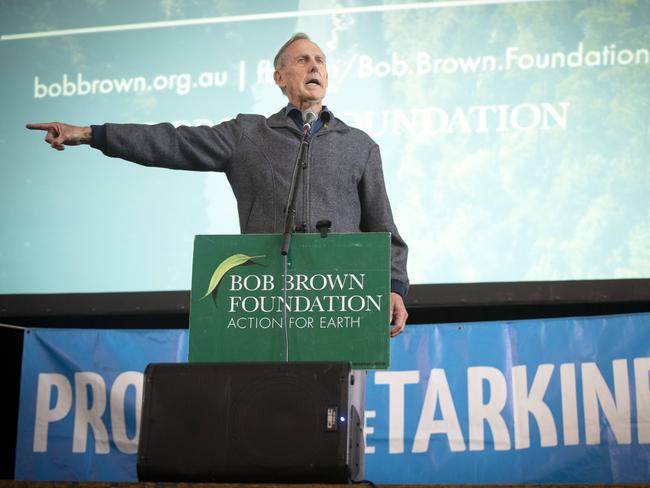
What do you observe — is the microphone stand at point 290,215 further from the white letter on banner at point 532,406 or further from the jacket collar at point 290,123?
the white letter on banner at point 532,406

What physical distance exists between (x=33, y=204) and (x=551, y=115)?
6.63 ft

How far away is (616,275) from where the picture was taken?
3.54 metres

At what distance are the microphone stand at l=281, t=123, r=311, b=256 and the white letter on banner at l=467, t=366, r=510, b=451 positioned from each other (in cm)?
141

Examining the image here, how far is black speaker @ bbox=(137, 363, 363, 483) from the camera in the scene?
6.10 ft

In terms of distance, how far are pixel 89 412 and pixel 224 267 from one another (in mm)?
1777

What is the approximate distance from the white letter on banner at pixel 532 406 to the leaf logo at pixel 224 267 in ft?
5.27

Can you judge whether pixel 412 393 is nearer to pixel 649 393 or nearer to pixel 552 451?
pixel 552 451

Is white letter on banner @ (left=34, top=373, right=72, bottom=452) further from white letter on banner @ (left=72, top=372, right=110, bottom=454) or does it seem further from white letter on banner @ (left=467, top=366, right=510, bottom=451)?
white letter on banner @ (left=467, top=366, right=510, bottom=451)

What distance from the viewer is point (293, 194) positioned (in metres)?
2.24

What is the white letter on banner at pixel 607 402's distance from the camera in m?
3.42

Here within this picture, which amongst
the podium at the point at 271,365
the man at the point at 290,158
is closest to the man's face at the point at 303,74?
the man at the point at 290,158

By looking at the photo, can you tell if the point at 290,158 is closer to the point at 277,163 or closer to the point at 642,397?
the point at 277,163

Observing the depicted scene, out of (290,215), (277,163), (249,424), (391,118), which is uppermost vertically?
(391,118)

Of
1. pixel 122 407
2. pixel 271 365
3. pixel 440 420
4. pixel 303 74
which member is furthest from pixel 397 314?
pixel 122 407
